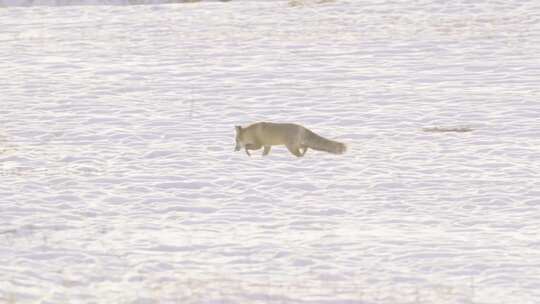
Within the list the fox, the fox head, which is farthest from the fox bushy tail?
the fox head

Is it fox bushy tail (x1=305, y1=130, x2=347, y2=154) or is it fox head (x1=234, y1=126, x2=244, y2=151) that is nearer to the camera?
fox bushy tail (x1=305, y1=130, x2=347, y2=154)

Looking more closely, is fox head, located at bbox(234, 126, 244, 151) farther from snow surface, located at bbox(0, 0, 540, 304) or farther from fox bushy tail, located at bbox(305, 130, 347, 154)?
fox bushy tail, located at bbox(305, 130, 347, 154)

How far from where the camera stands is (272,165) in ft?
41.0

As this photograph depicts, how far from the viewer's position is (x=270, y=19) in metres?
24.8

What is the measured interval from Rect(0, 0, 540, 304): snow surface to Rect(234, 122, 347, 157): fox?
0.60 ft

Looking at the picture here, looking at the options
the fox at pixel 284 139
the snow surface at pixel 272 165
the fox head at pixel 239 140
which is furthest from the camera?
the fox head at pixel 239 140

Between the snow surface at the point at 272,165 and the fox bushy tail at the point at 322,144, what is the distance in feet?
0.47

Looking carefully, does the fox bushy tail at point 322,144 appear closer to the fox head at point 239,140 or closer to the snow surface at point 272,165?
the snow surface at point 272,165

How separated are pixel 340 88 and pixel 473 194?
6.48 m

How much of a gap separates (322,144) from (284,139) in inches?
17.9

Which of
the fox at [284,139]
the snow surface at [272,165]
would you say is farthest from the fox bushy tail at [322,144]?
the snow surface at [272,165]

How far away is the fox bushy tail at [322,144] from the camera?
12727 millimetres

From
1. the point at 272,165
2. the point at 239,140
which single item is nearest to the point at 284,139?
the point at 272,165

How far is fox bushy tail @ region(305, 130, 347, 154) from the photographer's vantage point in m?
12.7
